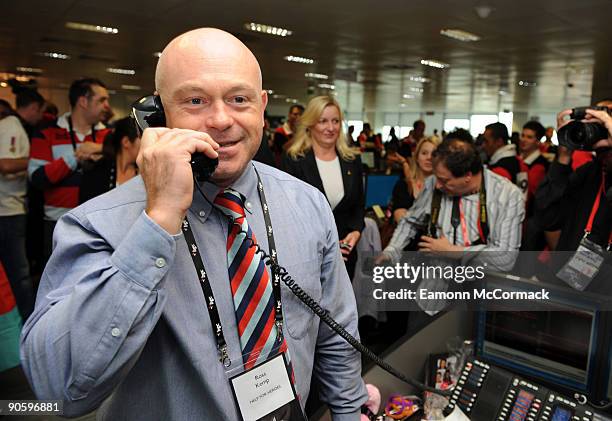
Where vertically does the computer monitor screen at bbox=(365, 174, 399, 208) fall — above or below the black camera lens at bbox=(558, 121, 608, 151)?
below

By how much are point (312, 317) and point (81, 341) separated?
50cm

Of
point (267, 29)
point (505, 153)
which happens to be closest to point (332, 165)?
point (505, 153)

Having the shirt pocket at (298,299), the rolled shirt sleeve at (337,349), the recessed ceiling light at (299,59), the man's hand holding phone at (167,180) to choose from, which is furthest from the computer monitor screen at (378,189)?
the recessed ceiling light at (299,59)

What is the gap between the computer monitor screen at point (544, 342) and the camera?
127cm

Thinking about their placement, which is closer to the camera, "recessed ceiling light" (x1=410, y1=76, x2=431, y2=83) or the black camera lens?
the black camera lens

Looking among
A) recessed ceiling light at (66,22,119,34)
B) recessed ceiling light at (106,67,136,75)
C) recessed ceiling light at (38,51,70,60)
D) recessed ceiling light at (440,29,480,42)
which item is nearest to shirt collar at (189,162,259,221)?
recessed ceiling light at (440,29,480,42)

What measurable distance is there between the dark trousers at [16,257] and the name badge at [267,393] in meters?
2.84

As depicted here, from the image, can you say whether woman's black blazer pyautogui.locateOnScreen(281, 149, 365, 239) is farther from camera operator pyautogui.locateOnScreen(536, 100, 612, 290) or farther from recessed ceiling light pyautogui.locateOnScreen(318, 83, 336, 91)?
recessed ceiling light pyautogui.locateOnScreen(318, 83, 336, 91)

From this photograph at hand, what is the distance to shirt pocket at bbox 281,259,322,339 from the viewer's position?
40.7 inches

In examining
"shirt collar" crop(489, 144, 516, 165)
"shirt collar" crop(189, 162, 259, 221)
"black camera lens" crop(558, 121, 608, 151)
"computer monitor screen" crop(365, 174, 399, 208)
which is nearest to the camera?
"shirt collar" crop(189, 162, 259, 221)

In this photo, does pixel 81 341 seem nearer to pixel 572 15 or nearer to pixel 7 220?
pixel 7 220

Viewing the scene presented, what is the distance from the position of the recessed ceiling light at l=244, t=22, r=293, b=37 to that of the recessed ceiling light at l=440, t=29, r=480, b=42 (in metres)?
2.29

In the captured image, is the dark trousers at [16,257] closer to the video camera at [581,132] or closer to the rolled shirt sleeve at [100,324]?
the rolled shirt sleeve at [100,324]

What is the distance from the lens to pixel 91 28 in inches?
299
